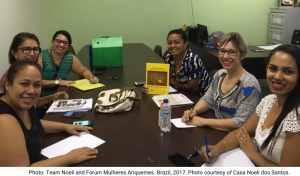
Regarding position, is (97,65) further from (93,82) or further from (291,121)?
(291,121)

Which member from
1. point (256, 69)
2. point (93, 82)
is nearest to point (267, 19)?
point (256, 69)

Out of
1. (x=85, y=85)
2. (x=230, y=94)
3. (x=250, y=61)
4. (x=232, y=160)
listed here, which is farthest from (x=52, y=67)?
(x=250, y=61)

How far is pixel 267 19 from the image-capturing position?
532 centimetres

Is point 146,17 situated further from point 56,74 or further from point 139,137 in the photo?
point 139,137

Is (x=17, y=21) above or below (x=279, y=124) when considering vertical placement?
above

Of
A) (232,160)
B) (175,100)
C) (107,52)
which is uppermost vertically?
(107,52)

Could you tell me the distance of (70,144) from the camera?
4.73 ft

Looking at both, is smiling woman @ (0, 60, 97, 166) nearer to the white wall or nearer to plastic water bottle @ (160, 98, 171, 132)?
plastic water bottle @ (160, 98, 171, 132)

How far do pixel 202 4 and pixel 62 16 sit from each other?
2.82 meters

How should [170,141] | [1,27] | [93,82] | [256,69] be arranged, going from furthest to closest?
[256,69] < [1,27] < [93,82] < [170,141]

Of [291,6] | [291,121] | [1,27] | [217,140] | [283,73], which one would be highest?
[291,6]

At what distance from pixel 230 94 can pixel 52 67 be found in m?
1.90

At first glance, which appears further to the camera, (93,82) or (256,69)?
(256,69)

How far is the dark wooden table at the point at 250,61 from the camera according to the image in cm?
359
